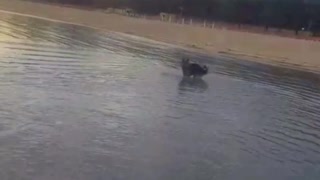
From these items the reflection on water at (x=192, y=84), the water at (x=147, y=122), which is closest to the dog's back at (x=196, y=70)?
the reflection on water at (x=192, y=84)

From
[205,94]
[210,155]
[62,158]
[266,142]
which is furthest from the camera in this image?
[205,94]

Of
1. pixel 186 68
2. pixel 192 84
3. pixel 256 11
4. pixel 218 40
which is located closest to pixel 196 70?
pixel 186 68

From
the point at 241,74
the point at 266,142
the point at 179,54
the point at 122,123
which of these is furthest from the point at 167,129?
the point at 179,54

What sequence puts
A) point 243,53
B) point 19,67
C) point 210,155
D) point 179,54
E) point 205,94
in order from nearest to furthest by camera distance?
1. point 210,155
2. point 205,94
3. point 19,67
4. point 179,54
5. point 243,53

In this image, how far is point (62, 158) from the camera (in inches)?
409

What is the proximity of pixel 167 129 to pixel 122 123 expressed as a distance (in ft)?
2.75

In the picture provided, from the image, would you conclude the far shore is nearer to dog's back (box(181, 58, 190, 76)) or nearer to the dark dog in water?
the dark dog in water

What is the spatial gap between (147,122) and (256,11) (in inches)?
1459

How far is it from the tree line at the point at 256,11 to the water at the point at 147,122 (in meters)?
23.6

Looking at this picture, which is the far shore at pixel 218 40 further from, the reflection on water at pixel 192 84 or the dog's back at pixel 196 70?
the reflection on water at pixel 192 84

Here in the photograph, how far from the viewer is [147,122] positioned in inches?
527

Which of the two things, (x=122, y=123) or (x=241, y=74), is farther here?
(x=241, y=74)

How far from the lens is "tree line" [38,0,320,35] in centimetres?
4650

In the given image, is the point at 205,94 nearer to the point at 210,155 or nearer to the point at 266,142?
the point at 266,142
